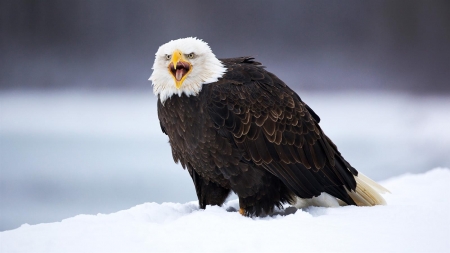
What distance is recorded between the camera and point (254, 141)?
2.29m

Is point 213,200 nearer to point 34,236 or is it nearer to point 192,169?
point 192,169

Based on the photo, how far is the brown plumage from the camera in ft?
7.48

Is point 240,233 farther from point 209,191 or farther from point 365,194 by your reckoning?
point 365,194

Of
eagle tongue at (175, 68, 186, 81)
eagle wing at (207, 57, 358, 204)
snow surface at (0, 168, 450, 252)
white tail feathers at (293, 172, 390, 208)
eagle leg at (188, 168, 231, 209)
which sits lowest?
snow surface at (0, 168, 450, 252)

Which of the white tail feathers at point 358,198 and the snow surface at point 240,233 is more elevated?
the white tail feathers at point 358,198

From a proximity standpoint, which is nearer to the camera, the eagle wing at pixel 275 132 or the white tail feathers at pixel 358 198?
the eagle wing at pixel 275 132

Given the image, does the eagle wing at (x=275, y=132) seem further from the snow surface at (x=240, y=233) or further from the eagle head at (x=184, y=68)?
the snow surface at (x=240, y=233)

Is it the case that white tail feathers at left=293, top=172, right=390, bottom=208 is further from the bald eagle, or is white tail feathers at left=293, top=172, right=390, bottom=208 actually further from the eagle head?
the eagle head

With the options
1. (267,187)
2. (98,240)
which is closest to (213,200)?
(267,187)

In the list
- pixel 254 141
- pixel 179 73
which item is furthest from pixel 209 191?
pixel 179 73

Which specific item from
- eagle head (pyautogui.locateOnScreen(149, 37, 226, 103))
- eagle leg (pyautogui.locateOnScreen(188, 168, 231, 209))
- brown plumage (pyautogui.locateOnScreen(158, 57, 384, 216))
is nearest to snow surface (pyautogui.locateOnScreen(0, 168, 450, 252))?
brown plumage (pyautogui.locateOnScreen(158, 57, 384, 216))

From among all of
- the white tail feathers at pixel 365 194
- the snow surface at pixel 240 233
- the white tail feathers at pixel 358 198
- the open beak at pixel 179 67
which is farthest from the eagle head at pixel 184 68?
the white tail feathers at pixel 365 194

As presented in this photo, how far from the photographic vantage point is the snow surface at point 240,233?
1698 mm

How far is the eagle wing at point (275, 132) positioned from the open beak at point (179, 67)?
0.15 meters
